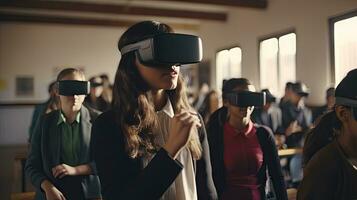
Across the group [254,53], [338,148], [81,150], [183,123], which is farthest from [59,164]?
[254,53]

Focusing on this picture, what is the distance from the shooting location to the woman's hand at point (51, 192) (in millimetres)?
1475

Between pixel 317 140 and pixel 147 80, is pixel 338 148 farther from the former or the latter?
pixel 147 80

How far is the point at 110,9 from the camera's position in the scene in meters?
6.86

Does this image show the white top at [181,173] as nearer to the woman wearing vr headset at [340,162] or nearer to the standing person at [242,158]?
the woman wearing vr headset at [340,162]

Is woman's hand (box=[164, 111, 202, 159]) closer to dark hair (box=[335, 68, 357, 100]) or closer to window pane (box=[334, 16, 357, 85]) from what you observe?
dark hair (box=[335, 68, 357, 100])

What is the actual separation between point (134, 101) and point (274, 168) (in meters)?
1.09

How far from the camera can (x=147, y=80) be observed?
88 cm

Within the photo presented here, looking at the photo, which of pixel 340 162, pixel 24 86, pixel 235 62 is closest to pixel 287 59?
pixel 235 62

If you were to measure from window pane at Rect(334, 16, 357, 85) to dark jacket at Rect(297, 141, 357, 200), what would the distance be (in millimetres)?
3756

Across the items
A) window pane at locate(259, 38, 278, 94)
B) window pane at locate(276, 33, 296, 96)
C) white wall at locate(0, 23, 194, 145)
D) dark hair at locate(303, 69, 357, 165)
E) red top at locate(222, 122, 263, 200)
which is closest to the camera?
dark hair at locate(303, 69, 357, 165)

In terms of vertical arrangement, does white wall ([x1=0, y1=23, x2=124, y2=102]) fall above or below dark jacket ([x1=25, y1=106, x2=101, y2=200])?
above

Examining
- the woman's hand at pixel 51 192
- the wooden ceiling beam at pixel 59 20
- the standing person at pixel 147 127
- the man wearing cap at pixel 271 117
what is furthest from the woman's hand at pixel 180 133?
the wooden ceiling beam at pixel 59 20

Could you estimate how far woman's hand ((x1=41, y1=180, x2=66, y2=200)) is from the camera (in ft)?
4.84

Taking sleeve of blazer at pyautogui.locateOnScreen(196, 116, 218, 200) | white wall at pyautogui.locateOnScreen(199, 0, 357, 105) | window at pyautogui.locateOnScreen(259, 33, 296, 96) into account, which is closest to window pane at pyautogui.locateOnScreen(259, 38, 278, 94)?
window at pyautogui.locateOnScreen(259, 33, 296, 96)
